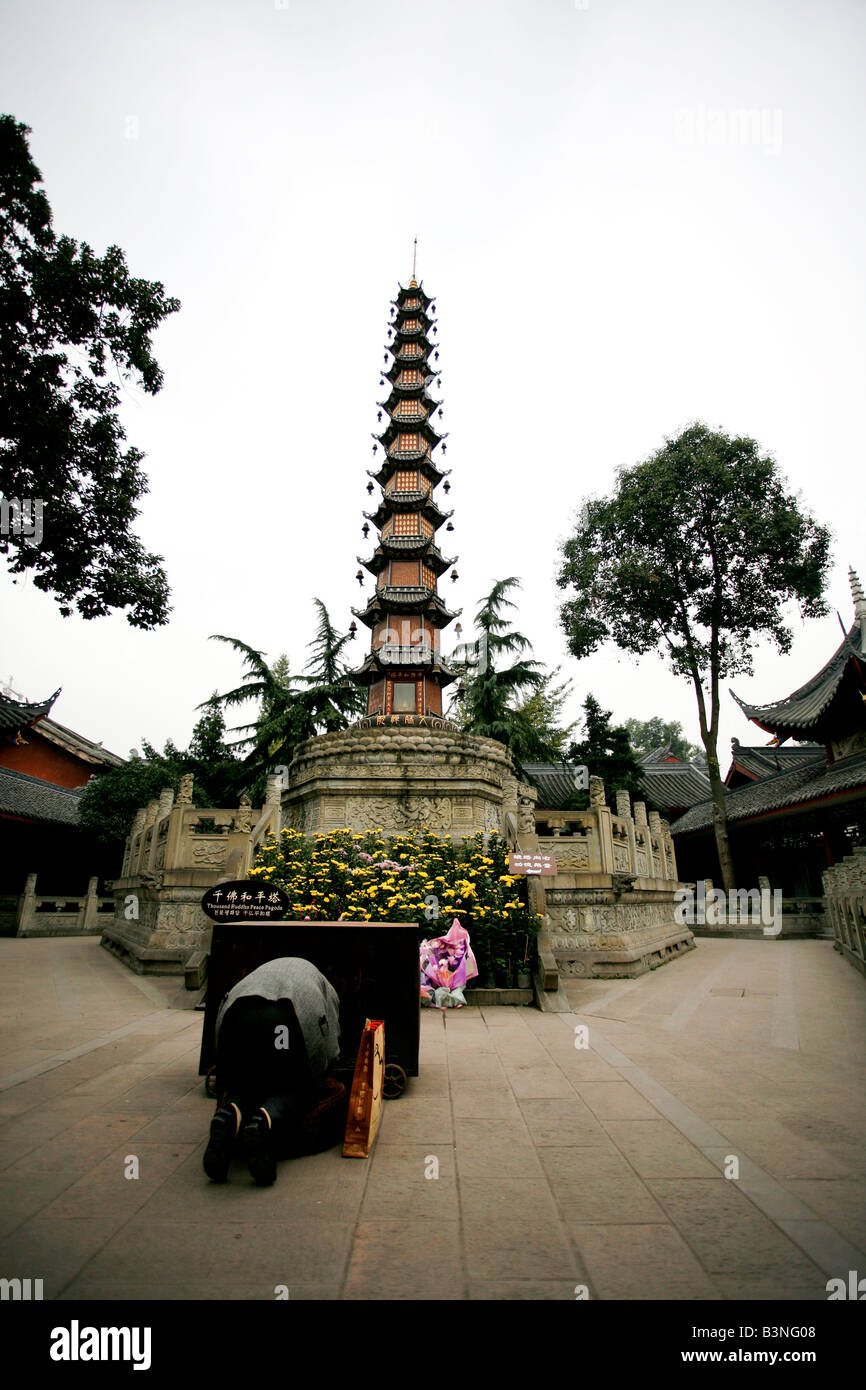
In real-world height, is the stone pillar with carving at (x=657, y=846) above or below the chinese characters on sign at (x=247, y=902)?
above

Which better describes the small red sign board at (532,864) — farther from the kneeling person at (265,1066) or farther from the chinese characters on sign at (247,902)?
the kneeling person at (265,1066)

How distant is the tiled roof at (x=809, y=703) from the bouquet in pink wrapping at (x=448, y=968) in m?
15.9

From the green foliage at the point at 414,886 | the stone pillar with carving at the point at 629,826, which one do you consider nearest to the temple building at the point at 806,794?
the stone pillar with carving at the point at 629,826

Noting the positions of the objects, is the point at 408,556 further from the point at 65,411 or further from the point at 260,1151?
the point at 260,1151

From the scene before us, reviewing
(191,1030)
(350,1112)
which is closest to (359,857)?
(191,1030)

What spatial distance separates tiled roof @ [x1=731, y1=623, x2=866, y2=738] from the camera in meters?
20.0

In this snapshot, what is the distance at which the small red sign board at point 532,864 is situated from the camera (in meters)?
9.01

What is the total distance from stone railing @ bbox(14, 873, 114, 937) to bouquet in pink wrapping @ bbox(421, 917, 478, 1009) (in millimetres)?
13728

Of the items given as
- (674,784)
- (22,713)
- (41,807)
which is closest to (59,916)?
(41,807)

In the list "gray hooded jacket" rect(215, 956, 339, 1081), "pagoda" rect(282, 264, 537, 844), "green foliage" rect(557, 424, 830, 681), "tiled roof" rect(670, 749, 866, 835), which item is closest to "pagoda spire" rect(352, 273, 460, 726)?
"pagoda" rect(282, 264, 537, 844)

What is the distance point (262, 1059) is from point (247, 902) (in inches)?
96.5

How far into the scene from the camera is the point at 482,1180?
11.1 feet

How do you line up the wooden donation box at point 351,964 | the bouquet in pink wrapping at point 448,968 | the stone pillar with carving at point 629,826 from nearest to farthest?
the wooden donation box at point 351,964
the bouquet in pink wrapping at point 448,968
the stone pillar with carving at point 629,826
